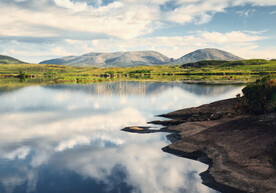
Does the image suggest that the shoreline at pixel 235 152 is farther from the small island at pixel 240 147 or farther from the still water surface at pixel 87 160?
the still water surface at pixel 87 160

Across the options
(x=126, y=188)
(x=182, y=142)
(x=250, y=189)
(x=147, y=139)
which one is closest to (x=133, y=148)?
(x=147, y=139)

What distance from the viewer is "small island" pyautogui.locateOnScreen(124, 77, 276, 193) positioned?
27641mm

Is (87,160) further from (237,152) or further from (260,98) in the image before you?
(260,98)

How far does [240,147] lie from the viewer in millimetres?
34312

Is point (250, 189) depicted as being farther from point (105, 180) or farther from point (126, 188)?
point (105, 180)

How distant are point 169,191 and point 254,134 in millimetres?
16509

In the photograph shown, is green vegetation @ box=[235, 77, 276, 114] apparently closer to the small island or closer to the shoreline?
the small island

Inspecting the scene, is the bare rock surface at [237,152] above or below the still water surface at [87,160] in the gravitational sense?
above

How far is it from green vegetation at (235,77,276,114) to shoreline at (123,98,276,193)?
992 cm

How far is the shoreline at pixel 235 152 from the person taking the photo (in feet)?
89.7

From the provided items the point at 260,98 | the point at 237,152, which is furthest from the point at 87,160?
the point at 260,98

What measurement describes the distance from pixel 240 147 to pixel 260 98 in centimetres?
2317

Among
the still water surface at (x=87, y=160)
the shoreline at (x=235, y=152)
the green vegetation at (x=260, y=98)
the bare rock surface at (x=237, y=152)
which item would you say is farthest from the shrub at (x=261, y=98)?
the still water surface at (x=87, y=160)

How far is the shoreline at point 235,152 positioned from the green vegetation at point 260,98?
992cm
